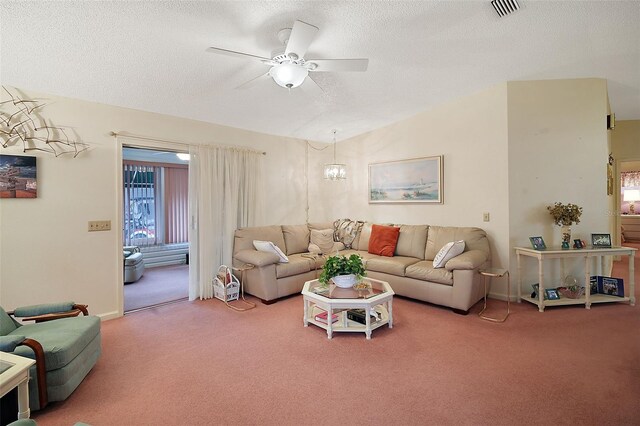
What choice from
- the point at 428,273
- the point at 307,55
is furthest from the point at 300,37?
the point at 428,273

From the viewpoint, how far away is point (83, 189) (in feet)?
10.5

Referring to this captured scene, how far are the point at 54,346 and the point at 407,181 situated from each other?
4.57 meters

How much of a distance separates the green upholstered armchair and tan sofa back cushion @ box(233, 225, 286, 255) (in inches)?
81.7

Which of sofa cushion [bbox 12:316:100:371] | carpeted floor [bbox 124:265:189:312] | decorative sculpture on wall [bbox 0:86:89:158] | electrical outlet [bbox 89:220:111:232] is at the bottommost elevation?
carpeted floor [bbox 124:265:189:312]

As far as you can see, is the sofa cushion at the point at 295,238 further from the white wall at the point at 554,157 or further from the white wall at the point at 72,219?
the white wall at the point at 554,157

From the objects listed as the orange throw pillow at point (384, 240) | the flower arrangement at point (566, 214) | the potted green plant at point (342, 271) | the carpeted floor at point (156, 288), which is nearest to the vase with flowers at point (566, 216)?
the flower arrangement at point (566, 214)

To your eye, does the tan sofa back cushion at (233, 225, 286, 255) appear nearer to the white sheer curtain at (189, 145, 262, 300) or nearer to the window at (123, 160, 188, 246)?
the white sheer curtain at (189, 145, 262, 300)

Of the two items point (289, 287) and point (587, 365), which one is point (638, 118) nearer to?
point (587, 365)

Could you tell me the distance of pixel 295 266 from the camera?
411 cm

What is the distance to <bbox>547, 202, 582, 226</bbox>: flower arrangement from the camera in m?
3.59

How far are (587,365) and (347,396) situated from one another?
75.9 inches

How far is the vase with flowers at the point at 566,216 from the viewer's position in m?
3.59

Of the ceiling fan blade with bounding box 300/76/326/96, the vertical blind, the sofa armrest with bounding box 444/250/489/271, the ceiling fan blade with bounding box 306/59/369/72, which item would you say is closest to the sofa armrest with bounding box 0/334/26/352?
the ceiling fan blade with bounding box 306/59/369/72

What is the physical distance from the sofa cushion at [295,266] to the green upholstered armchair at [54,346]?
6.64 ft
